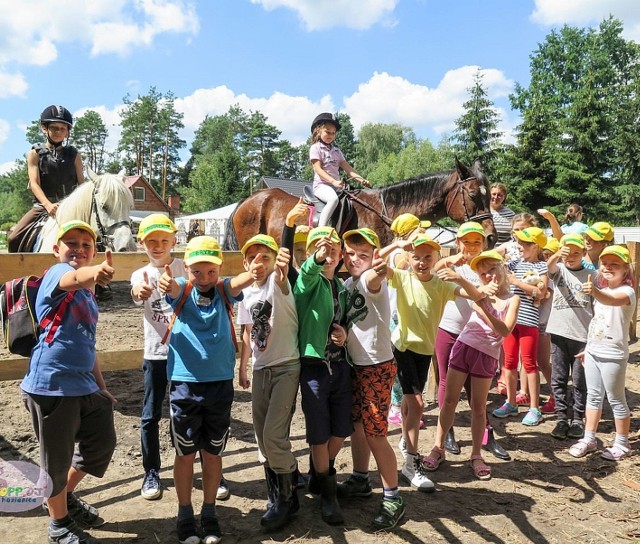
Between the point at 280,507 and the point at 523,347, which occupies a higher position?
the point at 523,347

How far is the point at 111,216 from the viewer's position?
5.07 m

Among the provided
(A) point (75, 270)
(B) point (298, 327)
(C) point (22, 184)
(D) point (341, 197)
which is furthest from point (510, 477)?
(C) point (22, 184)

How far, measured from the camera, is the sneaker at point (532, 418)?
4.81 meters

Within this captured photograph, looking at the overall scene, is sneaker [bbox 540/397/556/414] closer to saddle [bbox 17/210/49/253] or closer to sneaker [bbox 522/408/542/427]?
sneaker [bbox 522/408/542/427]

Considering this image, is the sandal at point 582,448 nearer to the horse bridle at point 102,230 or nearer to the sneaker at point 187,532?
the sneaker at point 187,532

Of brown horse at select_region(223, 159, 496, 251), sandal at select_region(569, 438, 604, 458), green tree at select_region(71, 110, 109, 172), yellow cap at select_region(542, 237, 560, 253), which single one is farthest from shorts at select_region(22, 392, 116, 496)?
green tree at select_region(71, 110, 109, 172)

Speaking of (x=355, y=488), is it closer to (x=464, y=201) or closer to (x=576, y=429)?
(x=576, y=429)

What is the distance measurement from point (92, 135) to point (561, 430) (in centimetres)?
8403

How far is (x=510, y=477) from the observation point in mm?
3742

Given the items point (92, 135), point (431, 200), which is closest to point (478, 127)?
point (431, 200)

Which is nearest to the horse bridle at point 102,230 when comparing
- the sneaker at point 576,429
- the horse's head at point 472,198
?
the horse's head at point 472,198

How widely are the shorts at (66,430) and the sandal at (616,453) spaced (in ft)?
12.9

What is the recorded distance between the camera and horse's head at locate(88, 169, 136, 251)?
4984mm

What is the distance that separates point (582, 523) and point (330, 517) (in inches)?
64.4
